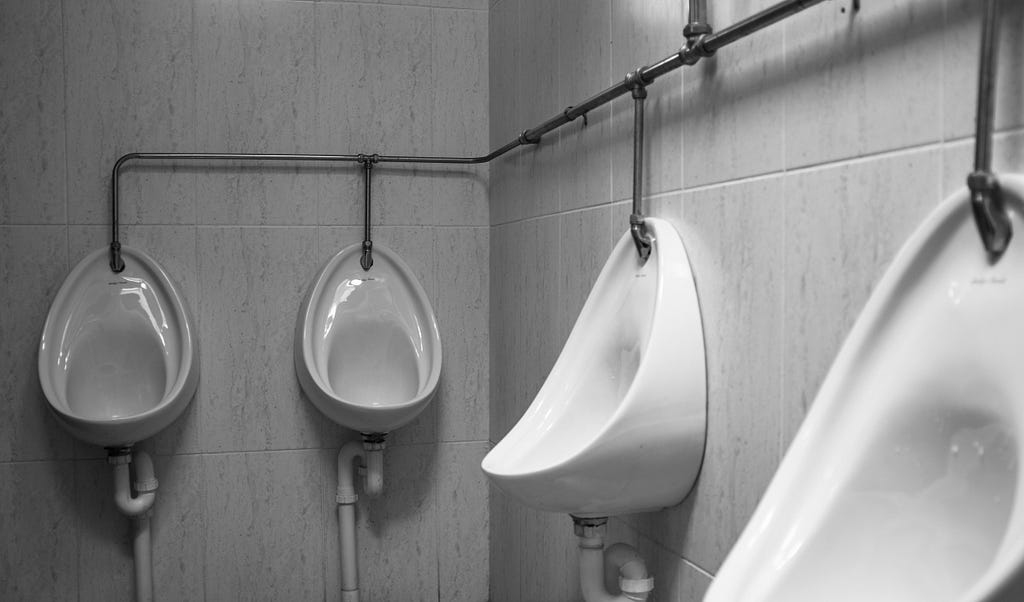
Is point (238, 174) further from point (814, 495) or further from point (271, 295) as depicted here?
point (814, 495)

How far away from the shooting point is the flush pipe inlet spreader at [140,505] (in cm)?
277

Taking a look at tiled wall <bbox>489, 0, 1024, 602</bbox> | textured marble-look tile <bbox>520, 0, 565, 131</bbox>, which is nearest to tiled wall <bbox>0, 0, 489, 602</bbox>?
textured marble-look tile <bbox>520, 0, 565, 131</bbox>

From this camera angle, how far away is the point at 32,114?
2824mm

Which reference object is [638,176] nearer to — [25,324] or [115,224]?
[115,224]

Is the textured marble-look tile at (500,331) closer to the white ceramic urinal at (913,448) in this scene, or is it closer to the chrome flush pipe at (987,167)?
the white ceramic urinal at (913,448)

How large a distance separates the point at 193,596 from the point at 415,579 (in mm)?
698

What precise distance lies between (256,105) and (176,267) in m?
0.56

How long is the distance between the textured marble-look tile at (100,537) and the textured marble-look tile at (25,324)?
0.13m

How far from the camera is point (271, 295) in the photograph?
2.99 m

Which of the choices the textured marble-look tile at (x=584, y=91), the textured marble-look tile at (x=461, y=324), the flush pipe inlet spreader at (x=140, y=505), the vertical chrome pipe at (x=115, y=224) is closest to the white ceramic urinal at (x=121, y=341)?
the vertical chrome pipe at (x=115, y=224)

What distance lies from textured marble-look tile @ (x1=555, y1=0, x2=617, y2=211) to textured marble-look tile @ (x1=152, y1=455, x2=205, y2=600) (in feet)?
4.94

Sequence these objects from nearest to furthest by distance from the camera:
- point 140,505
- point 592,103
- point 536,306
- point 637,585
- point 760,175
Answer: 1. point 760,175
2. point 637,585
3. point 592,103
4. point 536,306
5. point 140,505

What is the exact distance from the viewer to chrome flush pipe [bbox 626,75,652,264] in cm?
171

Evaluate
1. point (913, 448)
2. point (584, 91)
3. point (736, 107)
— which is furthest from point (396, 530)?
point (913, 448)
